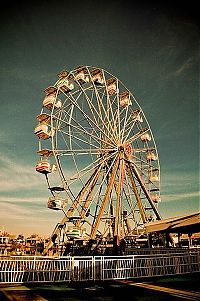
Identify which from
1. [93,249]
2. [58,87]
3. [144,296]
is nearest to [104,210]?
[93,249]

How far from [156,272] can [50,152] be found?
9162 mm

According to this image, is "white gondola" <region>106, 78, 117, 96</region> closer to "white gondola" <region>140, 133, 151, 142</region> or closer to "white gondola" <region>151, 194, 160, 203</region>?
"white gondola" <region>140, 133, 151, 142</region>

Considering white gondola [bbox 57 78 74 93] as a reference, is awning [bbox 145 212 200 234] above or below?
below

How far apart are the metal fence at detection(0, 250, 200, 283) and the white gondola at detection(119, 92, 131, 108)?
43.2 ft

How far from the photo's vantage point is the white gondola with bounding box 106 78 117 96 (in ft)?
71.6

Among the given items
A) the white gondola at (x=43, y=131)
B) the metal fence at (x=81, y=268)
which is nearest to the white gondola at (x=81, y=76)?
the white gondola at (x=43, y=131)

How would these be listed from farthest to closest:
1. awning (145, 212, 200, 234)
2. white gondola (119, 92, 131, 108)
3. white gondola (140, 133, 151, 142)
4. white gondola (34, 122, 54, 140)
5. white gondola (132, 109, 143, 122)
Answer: white gondola (140, 133, 151, 142) → white gondola (132, 109, 143, 122) → white gondola (119, 92, 131, 108) → white gondola (34, 122, 54, 140) → awning (145, 212, 200, 234)

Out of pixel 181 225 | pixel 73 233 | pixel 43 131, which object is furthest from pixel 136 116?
pixel 181 225

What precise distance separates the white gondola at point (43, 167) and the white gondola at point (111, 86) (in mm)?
7033

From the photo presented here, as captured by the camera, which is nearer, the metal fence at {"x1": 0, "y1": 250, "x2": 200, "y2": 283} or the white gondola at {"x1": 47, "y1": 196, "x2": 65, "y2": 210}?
the metal fence at {"x1": 0, "y1": 250, "x2": 200, "y2": 283}

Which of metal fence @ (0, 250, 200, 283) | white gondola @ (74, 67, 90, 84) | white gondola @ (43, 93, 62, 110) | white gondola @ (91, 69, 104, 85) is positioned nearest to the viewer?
metal fence @ (0, 250, 200, 283)

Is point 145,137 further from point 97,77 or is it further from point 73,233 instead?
point 73,233

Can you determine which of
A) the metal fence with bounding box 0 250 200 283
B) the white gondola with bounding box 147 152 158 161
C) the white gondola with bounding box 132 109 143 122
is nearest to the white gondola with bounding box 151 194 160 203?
the white gondola with bounding box 147 152 158 161

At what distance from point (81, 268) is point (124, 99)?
15.1m
